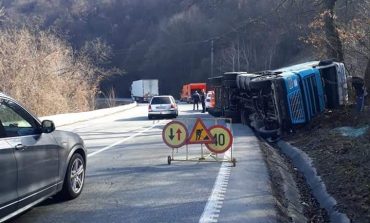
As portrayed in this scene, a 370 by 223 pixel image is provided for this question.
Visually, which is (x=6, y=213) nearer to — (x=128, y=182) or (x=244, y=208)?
(x=244, y=208)

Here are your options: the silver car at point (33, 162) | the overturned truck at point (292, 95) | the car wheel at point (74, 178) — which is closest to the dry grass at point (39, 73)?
the overturned truck at point (292, 95)

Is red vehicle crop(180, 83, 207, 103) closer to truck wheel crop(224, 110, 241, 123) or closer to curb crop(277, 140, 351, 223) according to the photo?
truck wheel crop(224, 110, 241, 123)

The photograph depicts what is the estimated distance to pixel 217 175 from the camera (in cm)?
982

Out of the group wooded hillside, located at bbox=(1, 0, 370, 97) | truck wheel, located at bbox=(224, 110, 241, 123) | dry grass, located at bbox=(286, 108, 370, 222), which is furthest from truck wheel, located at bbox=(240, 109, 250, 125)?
wooded hillside, located at bbox=(1, 0, 370, 97)

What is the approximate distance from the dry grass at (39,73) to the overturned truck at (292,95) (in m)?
18.9

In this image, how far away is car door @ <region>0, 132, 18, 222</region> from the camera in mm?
5473

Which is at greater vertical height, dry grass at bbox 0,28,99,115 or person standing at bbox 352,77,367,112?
dry grass at bbox 0,28,99,115

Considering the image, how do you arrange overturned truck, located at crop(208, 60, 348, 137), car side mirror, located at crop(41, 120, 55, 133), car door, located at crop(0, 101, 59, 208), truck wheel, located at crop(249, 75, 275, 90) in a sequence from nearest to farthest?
car door, located at crop(0, 101, 59, 208) < car side mirror, located at crop(41, 120, 55, 133) < overturned truck, located at crop(208, 60, 348, 137) < truck wheel, located at crop(249, 75, 275, 90)

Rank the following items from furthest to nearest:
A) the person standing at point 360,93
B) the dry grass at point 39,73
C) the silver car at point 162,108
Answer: the dry grass at point 39,73 < the silver car at point 162,108 < the person standing at point 360,93

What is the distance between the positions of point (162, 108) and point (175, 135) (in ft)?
68.0

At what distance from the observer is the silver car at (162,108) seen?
3209 centimetres

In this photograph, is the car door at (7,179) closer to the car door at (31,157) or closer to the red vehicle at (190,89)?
the car door at (31,157)

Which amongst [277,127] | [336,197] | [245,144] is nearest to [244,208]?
[336,197]

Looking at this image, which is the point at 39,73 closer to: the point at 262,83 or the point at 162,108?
the point at 162,108
